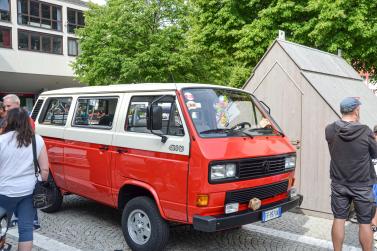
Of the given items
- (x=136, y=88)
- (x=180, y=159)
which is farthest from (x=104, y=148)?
(x=180, y=159)

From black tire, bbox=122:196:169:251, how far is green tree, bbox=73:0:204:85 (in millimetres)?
16334

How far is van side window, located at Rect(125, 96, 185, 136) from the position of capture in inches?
197

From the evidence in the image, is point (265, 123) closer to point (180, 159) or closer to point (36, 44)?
point (180, 159)

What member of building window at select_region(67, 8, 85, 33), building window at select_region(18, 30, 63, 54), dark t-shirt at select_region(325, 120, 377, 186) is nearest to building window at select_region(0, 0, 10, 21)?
building window at select_region(18, 30, 63, 54)

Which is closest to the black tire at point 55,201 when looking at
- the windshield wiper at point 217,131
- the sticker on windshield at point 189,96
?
the sticker on windshield at point 189,96

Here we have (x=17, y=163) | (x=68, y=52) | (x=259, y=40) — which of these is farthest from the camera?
(x=68, y=52)

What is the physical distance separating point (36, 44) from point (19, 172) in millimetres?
36815

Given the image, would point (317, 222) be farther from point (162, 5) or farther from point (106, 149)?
point (162, 5)

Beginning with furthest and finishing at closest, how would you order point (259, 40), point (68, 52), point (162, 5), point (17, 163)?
point (68, 52) < point (162, 5) < point (259, 40) < point (17, 163)

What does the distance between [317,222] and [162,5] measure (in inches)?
733

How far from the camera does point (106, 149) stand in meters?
5.83

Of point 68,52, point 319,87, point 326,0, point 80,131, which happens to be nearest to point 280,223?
point 319,87

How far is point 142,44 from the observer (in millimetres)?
22344

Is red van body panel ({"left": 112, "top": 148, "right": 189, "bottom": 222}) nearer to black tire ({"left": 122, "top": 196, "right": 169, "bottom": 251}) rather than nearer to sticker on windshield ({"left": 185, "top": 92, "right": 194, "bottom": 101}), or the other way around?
black tire ({"left": 122, "top": 196, "right": 169, "bottom": 251})
